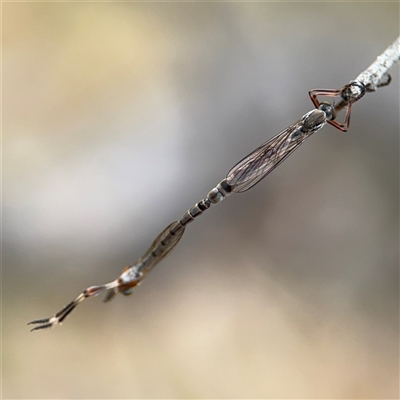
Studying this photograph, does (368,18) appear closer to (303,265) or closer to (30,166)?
(303,265)

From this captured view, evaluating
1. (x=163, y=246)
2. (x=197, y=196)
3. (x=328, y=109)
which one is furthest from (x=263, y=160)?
(x=197, y=196)

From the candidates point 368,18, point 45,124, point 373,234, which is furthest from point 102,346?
point 368,18

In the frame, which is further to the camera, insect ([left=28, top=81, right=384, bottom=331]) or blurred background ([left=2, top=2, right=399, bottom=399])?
blurred background ([left=2, top=2, right=399, bottom=399])

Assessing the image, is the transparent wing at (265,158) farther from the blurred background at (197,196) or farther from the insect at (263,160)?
the blurred background at (197,196)

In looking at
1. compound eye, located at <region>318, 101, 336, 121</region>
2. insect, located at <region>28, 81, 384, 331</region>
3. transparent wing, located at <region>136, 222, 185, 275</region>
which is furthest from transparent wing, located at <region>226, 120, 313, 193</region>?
transparent wing, located at <region>136, 222, 185, 275</region>

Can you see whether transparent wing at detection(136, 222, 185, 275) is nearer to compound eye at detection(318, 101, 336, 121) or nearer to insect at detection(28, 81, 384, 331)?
insect at detection(28, 81, 384, 331)

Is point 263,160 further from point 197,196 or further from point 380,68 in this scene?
point 197,196
